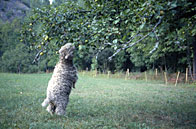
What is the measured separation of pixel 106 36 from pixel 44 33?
7.42 ft

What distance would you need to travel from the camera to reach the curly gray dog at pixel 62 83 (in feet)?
17.3

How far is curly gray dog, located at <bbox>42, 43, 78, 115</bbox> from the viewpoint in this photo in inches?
207

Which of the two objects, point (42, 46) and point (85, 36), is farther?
point (42, 46)

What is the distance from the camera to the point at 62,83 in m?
5.38

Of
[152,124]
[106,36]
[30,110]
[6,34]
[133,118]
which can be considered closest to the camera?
[106,36]

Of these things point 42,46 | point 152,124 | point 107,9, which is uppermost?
point 107,9

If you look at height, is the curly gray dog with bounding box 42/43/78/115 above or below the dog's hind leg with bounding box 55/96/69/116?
above

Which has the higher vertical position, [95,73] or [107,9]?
[107,9]

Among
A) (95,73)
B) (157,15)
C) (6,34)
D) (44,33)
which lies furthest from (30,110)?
(6,34)

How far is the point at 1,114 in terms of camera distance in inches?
222

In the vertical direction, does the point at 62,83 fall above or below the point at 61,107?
above

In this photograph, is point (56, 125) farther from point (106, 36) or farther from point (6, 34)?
point (6, 34)

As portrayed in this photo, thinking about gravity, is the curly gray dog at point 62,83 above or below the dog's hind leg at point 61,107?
above

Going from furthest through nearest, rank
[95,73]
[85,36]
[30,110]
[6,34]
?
[6,34] < [95,73] < [30,110] < [85,36]
